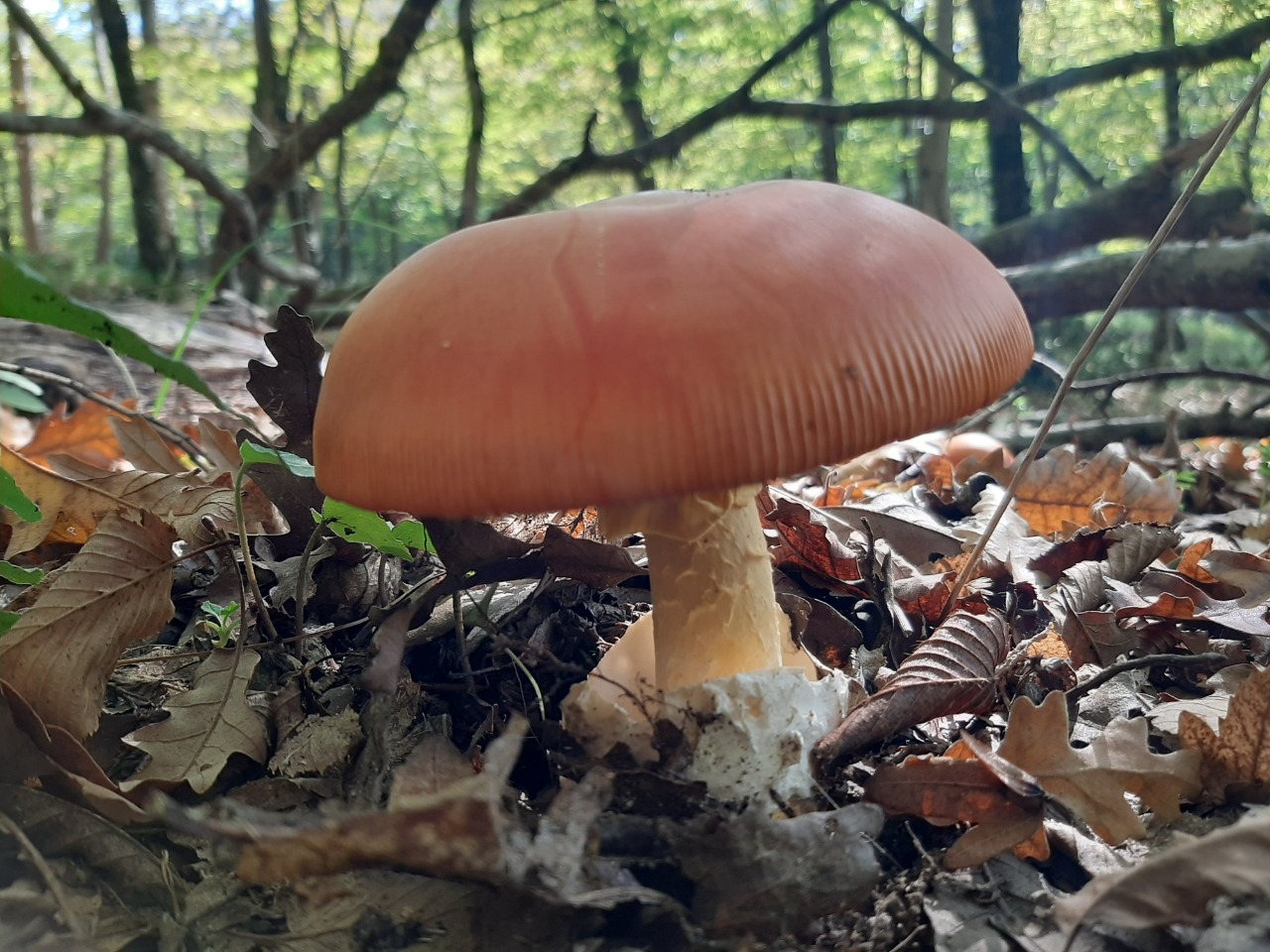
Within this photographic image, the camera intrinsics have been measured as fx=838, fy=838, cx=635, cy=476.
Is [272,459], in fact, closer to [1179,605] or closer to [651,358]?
[651,358]

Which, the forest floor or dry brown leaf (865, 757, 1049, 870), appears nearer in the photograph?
the forest floor

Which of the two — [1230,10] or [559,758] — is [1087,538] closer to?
[559,758]

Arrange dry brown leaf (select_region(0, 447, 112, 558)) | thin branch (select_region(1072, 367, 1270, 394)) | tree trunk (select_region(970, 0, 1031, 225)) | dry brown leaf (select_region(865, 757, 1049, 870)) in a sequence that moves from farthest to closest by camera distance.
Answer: tree trunk (select_region(970, 0, 1031, 225)) → thin branch (select_region(1072, 367, 1270, 394)) → dry brown leaf (select_region(0, 447, 112, 558)) → dry brown leaf (select_region(865, 757, 1049, 870))

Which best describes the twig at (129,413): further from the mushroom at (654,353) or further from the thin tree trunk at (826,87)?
the thin tree trunk at (826,87)

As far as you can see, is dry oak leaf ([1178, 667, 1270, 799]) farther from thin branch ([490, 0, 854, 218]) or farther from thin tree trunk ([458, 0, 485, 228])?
thin tree trunk ([458, 0, 485, 228])

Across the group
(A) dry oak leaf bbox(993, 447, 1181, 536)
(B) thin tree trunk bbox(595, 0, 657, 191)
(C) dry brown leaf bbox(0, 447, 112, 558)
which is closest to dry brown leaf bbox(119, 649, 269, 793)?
(C) dry brown leaf bbox(0, 447, 112, 558)

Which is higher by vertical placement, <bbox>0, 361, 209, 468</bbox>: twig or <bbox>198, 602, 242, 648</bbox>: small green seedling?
<bbox>0, 361, 209, 468</bbox>: twig

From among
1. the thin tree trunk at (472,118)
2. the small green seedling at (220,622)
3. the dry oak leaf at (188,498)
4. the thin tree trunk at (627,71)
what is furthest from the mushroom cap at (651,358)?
the thin tree trunk at (627,71)
